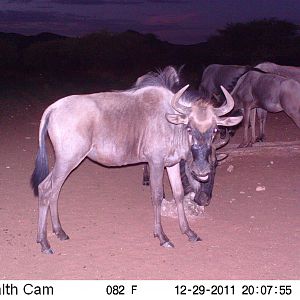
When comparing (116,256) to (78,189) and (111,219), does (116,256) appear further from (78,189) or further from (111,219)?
(78,189)

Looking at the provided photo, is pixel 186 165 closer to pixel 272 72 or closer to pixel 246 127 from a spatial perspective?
pixel 246 127

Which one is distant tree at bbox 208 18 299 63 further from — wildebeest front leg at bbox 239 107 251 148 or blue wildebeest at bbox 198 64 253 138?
wildebeest front leg at bbox 239 107 251 148

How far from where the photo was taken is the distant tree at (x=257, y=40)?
36.5 m

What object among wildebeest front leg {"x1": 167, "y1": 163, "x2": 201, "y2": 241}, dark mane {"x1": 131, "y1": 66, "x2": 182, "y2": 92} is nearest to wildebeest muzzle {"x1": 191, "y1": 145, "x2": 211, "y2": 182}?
wildebeest front leg {"x1": 167, "y1": 163, "x2": 201, "y2": 241}

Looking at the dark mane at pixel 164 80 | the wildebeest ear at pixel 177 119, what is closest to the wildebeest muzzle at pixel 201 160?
the wildebeest ear at pixel 177 119

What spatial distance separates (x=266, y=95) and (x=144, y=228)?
17.4ft

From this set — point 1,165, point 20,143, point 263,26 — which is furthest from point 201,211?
point 263,26

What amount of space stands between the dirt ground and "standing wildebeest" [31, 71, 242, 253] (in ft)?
0.95

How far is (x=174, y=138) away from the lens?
5969 mm

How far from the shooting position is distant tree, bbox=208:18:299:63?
3647 centimetres

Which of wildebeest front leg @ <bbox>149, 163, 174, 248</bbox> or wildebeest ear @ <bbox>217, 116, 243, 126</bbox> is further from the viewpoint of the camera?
wildebeest front leg @ <bbox>149, 163, 174, 248</bbox>

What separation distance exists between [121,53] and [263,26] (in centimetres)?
1607

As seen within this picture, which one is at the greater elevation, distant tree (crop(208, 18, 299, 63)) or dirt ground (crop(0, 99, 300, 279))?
dirt ground (crop(0, 99, 300, 279))

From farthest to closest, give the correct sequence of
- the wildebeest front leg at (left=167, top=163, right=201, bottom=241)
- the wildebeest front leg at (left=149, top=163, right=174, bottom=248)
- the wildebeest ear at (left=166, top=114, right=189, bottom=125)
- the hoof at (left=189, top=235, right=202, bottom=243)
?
the wildebeest front leg at (left=167, top=163, right=201, bottom=241)
the hoof at (left=189, top=235, right=202, bottom=243)
the wildebeest front leg at (left=149, top=163, right=174, bottom=248)
the wildebeest ear at (left=166, top=114, right=189, bottom=125)
